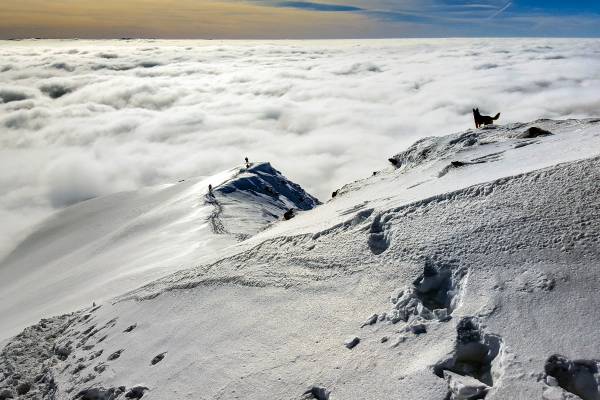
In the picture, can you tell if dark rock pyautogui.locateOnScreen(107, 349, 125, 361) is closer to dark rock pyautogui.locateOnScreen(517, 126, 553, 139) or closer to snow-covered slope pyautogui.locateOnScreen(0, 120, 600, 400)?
snow-covered slope pyautogui.locateOnScreen(0, 120, 600, 400)

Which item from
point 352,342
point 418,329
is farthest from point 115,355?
point 418,329

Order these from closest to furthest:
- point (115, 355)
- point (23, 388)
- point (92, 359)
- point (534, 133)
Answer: point (115, 355) < point (92, 359) < point (23, 388) < point (534, 133)

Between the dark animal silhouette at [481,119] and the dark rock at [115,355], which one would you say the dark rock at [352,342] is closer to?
the dark rock at [115,355]

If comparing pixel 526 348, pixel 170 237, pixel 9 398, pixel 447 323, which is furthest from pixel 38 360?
pixel 170 237

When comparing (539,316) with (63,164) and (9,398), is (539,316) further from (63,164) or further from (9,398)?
(63,164)

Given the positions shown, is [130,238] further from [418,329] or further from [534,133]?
[418,329]

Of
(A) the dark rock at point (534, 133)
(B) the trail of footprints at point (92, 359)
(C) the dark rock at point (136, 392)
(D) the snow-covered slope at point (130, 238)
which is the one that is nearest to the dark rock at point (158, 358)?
(B) the trail of footprints at point (92, 359)
